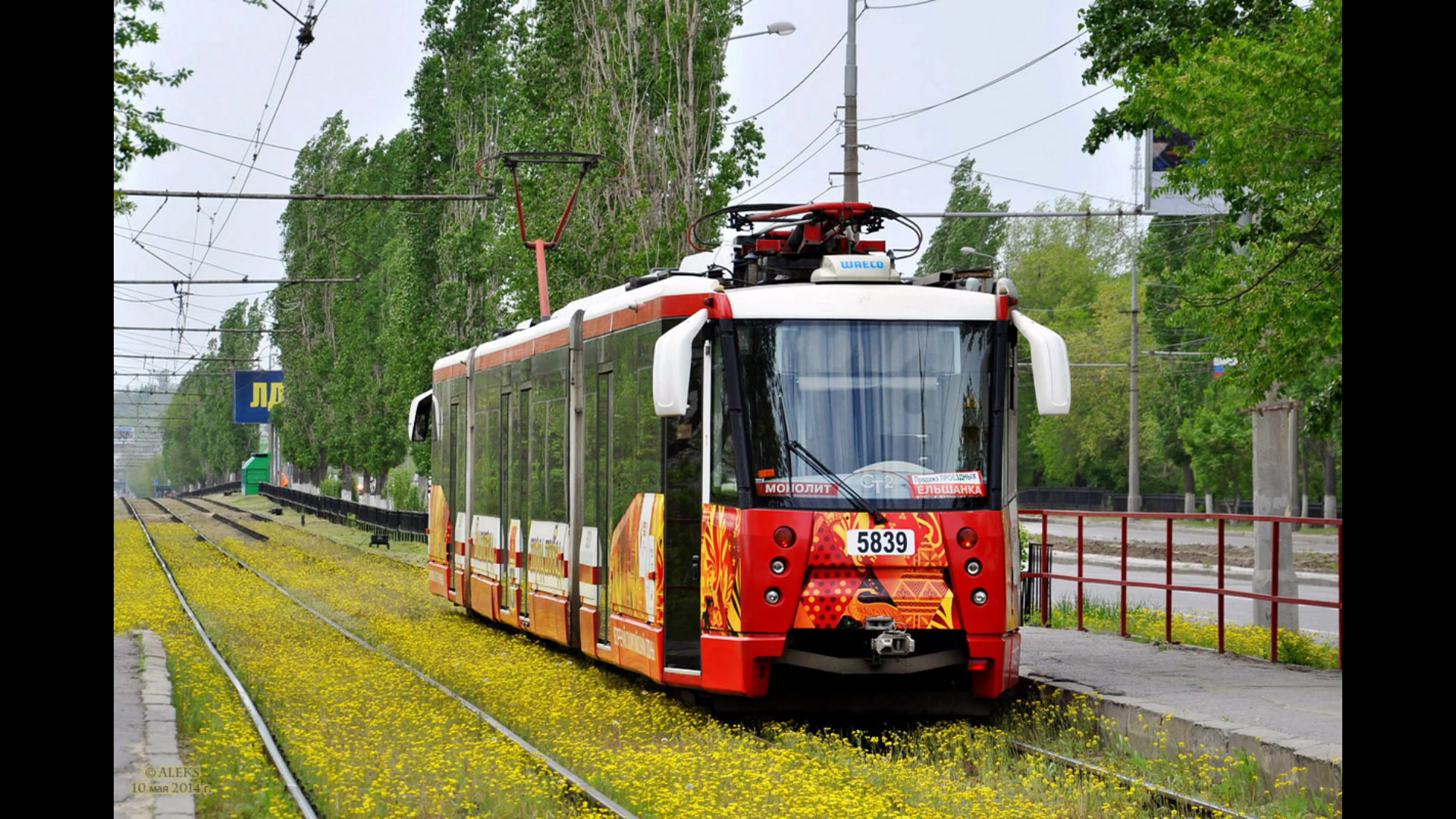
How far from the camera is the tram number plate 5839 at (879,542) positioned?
37.4 feet

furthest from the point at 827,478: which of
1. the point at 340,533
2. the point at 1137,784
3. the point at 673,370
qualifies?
the point at 340,533

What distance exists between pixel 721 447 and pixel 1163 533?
42812mm

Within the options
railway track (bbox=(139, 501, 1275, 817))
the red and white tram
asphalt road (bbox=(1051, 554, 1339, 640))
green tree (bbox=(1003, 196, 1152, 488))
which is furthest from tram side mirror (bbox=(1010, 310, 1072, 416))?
green tree (bbox=(1003, 196, 1152, 488))

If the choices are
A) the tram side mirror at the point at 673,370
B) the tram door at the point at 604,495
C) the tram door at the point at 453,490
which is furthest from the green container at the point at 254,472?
the tram side mirror at the point at 673,370

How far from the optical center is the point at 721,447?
11.9 m

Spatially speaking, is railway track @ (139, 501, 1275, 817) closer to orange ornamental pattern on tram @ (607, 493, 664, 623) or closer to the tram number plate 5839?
orange ornamental pattern on tram @ (607, 493, 664, 623)

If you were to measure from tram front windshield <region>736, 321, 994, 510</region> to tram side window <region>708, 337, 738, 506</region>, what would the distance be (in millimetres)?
146

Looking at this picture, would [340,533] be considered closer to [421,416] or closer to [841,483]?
[421,416]

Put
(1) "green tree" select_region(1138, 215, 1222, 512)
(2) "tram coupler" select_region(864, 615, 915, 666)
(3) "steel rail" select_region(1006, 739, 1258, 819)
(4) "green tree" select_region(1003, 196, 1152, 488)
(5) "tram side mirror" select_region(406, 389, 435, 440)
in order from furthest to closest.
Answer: (4) "green tree" select_region(1003, 196, 1152, 488)
(1) "green tree" select_region(1138, 215, 1222, 512)
(5) "tram side mirror" select_region(406, 389, 435, 440)
(2) "tram coupler" select_region(864, 615, 915, 666)
(3) "steel rail" select_region(1006, 739, 1258, 819)

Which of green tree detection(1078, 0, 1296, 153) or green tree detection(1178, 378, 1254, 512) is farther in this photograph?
green tree detection(1178, 378, 1254, 512)

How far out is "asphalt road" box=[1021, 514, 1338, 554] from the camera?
43.8m

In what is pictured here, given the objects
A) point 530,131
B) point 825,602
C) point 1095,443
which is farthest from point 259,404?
point 825,602

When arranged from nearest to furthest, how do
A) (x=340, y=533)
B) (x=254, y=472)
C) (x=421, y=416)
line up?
(x=421, y=416) → (x=340, y=533) → (x=254, y=472)

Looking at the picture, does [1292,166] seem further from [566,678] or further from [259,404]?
[259,404]
